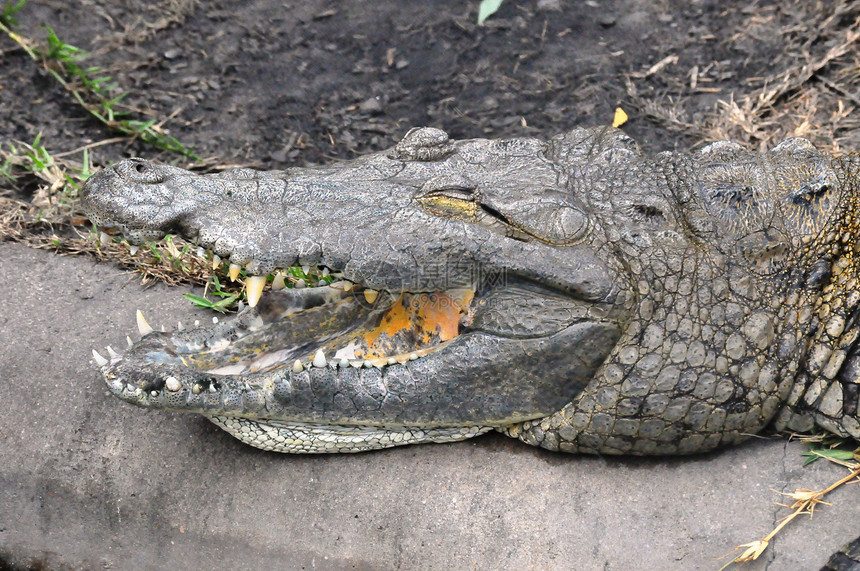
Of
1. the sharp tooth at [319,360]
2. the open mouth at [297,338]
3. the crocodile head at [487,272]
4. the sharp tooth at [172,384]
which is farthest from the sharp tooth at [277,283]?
the sharp tooth at [172,384]

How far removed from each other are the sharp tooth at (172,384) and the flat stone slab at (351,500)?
48 centimetres

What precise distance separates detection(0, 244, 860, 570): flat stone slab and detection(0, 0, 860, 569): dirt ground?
1500 millimetres

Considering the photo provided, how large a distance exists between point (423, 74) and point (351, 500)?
2.78m

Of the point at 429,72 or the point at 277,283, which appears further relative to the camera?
the point at 429,72

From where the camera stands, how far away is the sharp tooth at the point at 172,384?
2.73 metres

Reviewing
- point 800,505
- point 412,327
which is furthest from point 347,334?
point 800,505

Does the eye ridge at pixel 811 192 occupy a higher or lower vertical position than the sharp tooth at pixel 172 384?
higher

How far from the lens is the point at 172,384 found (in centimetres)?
274

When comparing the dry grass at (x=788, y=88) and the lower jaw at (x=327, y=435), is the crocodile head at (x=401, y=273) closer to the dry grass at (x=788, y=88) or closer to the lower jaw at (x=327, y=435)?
the lower jaw at (x=327, y=435)

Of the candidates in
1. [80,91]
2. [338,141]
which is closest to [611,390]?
[338,141]

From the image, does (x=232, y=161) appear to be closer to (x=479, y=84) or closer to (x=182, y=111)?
(x=182, y=111)

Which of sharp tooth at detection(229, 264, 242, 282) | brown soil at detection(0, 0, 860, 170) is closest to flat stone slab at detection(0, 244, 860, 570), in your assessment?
sharp tooth at detection(229, 264, 242, 282)

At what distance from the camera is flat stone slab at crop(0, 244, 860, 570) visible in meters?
2.82

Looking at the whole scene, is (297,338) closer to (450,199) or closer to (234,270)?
(234,270)
